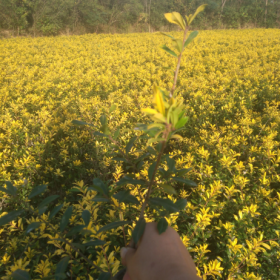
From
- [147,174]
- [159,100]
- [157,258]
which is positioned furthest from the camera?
[147,174]

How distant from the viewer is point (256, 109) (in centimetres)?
356

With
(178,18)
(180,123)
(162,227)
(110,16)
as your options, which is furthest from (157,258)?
(110,16)

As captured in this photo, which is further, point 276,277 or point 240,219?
point 240,219

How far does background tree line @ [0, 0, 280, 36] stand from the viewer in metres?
17.6

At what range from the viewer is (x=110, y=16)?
22.6 meters

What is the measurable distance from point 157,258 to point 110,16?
26618mm

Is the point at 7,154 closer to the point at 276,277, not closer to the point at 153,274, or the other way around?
the point at 153,274

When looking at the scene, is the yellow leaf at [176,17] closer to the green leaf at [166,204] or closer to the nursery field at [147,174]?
the nursery field at [147,174]

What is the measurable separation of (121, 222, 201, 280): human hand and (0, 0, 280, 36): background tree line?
69.5 feet

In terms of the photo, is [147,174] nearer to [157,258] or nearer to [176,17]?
[157,258]

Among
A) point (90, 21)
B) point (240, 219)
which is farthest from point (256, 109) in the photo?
point (90, 21)

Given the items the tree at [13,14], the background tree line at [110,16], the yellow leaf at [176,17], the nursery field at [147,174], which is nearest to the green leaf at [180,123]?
the nursery field at [147,174]

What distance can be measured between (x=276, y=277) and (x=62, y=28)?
24.3 metres

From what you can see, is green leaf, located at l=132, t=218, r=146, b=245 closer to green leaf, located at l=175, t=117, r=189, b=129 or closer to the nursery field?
the nursery field
